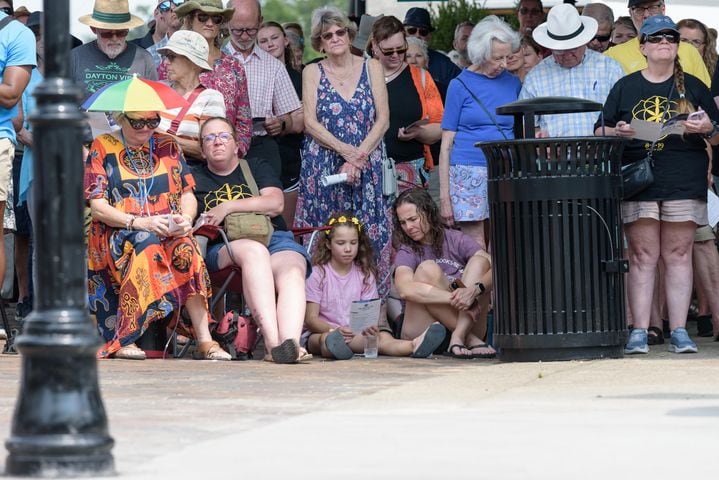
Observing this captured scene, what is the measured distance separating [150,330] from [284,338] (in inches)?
37.7

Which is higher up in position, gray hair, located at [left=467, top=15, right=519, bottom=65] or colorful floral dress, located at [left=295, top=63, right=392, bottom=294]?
gray hair, located at [left=467, top=15, right=519, bottom=65]

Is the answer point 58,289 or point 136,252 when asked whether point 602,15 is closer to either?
point 136,252

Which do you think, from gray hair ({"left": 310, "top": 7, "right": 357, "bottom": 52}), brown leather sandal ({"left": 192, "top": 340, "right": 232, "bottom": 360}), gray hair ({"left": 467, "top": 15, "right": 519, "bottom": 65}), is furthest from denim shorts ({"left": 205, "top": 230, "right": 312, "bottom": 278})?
gray hair ({"left": 467, "top": 15, "right": 519, "bottom": 65})

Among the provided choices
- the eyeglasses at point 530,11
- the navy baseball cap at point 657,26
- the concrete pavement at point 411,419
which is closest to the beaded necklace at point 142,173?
the concrete pavement at point 411,419

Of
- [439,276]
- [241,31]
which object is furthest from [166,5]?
[439,276]

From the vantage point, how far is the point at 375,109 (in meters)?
11.3

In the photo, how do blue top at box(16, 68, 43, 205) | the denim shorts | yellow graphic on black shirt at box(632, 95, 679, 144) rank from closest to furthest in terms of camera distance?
yellow graphic on black shirt at box(632, 95, 679, 144)
the denim shorts
blue top at box(16, 68, 43, 205)

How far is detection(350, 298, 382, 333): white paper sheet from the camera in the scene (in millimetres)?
10312

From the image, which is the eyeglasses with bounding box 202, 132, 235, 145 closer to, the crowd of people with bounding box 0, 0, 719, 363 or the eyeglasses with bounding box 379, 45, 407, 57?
the crowd of people with bounding box 0, 0, 719, 363

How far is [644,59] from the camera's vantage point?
11.4 metres

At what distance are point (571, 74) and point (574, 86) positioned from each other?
0.34 feet

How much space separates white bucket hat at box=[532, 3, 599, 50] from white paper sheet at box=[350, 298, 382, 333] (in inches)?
85.3

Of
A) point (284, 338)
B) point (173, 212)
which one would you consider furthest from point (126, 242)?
point (284, 338)

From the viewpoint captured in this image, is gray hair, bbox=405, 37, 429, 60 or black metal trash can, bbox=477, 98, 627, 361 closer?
black metal trash can, bbox=477, 98, 627, 361
